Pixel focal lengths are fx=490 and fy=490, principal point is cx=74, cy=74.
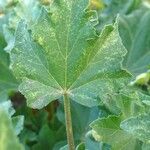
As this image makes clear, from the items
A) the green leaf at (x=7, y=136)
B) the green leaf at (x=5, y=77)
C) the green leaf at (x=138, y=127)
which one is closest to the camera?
the green leaf at (x=7, y=136)

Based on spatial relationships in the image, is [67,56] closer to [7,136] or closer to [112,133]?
[112,133]

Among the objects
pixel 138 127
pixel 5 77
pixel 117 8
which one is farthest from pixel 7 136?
pixel 117 8

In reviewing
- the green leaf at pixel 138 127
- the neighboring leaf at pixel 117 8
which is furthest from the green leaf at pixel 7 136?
the neighboring leaf at pixel 117 8

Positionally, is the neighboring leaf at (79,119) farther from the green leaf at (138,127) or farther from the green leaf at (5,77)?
the green leaf at (138,127)

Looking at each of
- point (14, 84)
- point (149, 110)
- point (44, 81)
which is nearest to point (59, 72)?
point (44, 81)

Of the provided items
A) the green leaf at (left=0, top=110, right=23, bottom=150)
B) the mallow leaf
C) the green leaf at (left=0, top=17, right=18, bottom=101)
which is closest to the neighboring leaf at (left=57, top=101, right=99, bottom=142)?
the green leaf at (left=0, top=17, right=18, bottom=101)

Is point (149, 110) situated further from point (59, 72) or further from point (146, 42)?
point (146, 42)
